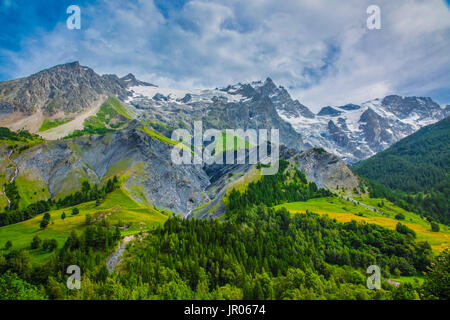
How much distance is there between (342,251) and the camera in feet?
308

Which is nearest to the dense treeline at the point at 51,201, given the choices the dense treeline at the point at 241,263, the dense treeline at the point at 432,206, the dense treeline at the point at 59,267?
the dense treeline at the point at 241,263

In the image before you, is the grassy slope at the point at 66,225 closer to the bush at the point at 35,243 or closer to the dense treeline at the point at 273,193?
the bush at the point at 35,243

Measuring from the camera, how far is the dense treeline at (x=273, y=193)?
497ft

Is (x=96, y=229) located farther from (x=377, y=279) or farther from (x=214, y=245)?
(x=377, y=279)

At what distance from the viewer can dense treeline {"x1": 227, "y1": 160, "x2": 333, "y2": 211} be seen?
15162 centimetres

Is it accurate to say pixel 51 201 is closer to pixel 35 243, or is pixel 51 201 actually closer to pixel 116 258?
pixel 35 243

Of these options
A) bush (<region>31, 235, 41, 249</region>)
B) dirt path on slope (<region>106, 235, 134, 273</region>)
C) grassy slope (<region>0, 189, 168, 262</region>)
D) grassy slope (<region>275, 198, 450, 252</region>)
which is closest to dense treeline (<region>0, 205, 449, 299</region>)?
dirt path on slope (<region>106, 235, 134, 273</region>)

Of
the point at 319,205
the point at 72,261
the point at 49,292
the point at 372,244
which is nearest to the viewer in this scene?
the point at 49,292

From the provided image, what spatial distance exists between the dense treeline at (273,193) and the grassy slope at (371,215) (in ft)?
31.6

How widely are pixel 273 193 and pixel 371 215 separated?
63.4 metres

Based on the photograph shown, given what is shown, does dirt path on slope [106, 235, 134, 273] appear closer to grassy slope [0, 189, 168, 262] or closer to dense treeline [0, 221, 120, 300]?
dense treeline [0, 221, 120, 300]

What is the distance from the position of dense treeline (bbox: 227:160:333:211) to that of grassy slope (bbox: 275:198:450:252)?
9.62 metres
